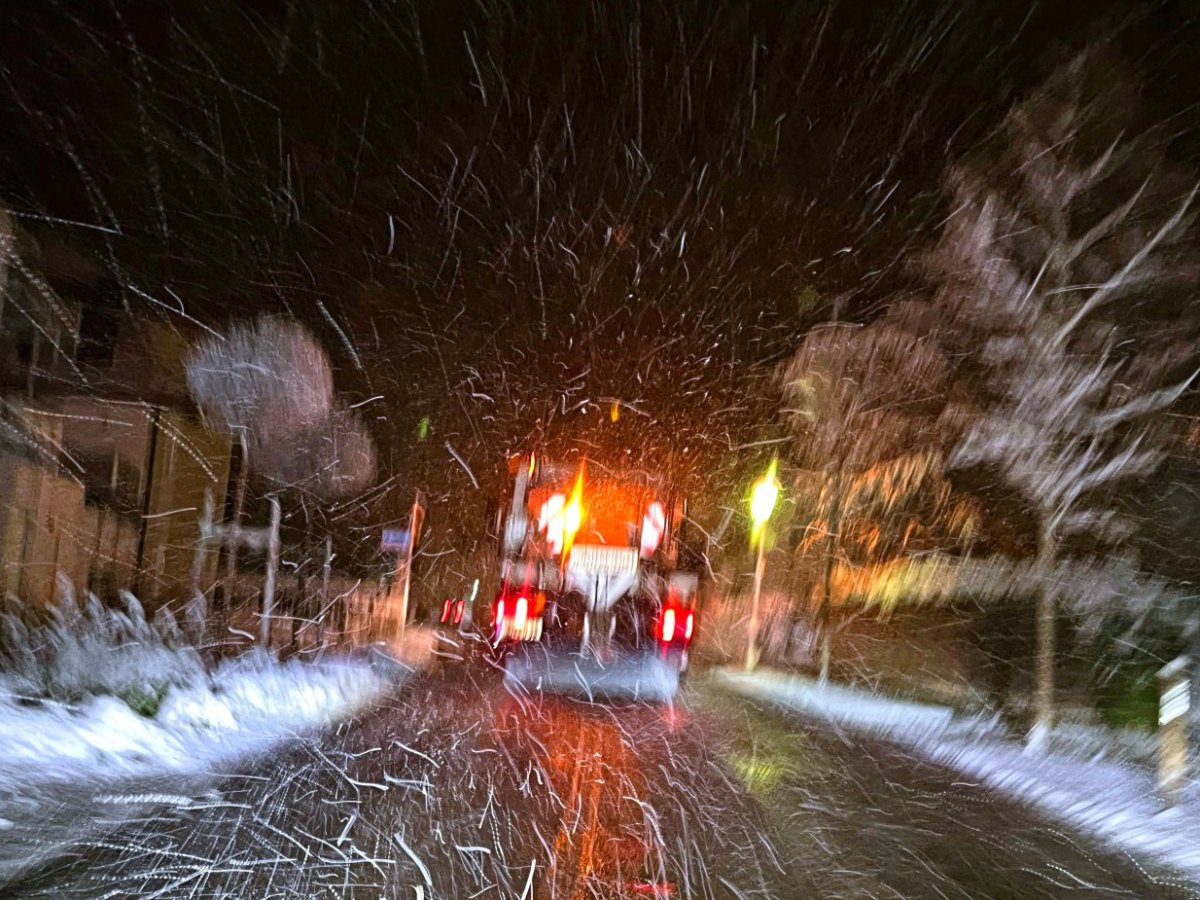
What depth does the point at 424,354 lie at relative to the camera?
1059 centimetres

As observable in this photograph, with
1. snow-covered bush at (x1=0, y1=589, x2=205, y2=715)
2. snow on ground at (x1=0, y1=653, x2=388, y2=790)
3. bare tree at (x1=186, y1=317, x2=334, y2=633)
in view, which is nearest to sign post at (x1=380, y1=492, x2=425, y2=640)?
bare tree at (x1=186, y1=317, x2=334, y2=633)

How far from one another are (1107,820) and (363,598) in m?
9.99

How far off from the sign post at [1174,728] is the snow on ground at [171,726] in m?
6.98

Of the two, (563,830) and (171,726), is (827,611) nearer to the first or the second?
(171,726)

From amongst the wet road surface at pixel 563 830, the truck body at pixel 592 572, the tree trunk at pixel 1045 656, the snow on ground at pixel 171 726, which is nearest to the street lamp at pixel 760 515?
the truck body at pixel 592 572

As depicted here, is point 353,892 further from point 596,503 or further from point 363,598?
point 363,598

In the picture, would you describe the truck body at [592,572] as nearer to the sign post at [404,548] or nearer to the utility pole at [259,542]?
the sign post at [404,548]

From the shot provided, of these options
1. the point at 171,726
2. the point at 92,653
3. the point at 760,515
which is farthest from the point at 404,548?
the point at 760,515

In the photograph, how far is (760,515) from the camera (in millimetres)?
14625

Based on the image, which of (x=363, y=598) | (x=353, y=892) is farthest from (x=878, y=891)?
(x=363, y=598)

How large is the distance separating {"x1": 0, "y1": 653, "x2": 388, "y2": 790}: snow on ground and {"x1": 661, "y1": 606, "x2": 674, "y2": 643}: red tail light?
10.9ft

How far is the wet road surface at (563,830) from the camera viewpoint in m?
4.72

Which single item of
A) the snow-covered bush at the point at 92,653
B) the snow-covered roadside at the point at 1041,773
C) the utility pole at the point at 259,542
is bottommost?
the snow-covered roadside at the point at 1041,773

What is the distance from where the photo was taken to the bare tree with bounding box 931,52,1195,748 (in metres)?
8.68
